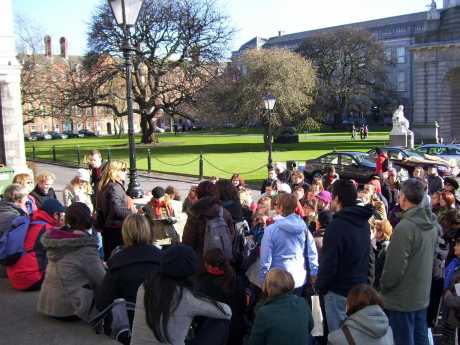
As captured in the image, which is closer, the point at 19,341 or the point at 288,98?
the point at 19,341

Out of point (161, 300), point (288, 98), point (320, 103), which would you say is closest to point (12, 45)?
point (161, 300)

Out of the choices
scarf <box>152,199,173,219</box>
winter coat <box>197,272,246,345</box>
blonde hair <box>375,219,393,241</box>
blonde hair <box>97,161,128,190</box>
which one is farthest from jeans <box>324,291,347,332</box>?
scarf <box>152,199,173,219</box>

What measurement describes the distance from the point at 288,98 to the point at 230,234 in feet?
112

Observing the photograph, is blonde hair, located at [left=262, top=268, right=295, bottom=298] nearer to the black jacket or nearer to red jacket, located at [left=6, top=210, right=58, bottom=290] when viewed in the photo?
the black jacket

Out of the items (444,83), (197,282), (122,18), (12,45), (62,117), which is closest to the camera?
(197,282)

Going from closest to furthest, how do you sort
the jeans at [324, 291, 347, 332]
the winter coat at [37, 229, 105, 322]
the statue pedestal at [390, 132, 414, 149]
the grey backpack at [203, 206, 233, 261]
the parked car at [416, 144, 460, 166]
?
the jeans at [324, 291, 347, 332]
the winter coat at [37, 229, 105, 322]
the grey backpack at [203, 206, 233, 261]
the parked car at [416, 144, 460, 166]
the statue pedestal at [390, 132, 414, 149]

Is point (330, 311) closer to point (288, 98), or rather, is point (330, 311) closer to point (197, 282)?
point (197, 282)

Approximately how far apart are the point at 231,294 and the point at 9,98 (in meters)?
13.4

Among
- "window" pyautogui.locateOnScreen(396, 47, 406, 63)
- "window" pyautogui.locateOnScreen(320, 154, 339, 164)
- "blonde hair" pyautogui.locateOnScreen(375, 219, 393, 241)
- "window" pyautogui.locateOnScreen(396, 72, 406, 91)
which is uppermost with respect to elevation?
"window" pyautogui.locateOnScreen(396, 47, 406, 63)

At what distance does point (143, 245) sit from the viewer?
184 inches

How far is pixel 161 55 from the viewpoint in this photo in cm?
4653

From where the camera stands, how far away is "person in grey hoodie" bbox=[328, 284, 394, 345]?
12.8ft

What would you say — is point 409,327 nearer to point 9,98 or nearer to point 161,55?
point 9,98

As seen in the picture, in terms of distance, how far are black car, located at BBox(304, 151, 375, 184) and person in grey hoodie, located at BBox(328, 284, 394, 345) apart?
1616 cm
